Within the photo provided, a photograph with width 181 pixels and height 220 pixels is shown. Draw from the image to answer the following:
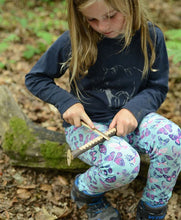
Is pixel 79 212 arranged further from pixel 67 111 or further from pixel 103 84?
pixel 103 84

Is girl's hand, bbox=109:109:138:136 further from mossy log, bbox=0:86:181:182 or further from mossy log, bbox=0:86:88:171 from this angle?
mossy log, bbox=0:86:88:171

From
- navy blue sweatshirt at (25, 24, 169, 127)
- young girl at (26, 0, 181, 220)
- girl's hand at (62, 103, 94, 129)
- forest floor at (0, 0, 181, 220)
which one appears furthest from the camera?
forest floor at (0, 0, 181, 220)

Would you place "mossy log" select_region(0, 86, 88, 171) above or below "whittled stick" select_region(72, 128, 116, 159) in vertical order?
below

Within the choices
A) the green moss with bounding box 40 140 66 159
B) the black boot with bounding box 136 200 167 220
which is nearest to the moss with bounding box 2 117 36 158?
the green moss with bounding box 40 140 66 159

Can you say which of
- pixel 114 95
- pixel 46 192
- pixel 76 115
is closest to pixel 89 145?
pixel 76 115

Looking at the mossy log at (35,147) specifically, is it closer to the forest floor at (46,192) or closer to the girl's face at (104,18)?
the forest floor at (46,192)

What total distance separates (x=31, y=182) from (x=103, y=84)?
129 cm

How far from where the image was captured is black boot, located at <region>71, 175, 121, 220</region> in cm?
233

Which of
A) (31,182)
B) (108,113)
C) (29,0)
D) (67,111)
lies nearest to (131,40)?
(108,113)

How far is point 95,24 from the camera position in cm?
208

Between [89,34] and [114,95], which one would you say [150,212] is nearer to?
[114,95]

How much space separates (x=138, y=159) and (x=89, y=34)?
1.12 m

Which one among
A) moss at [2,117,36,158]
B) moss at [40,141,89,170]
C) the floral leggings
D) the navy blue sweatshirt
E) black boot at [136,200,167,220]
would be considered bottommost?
black boot at [136,200,167,220]

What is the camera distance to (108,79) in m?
2.38
